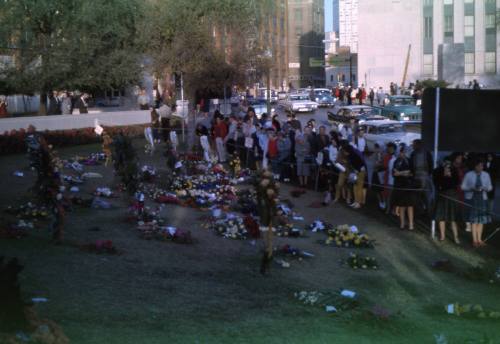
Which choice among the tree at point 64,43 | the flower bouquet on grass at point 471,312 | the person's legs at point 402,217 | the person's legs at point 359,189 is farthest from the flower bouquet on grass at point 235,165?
the flower bouquet on grass at point 471,312

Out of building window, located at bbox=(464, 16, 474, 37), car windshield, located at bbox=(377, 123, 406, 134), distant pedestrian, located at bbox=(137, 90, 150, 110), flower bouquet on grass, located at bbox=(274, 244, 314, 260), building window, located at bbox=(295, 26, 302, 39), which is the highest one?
building window, located at bbox=(295, 26, 302, 39)

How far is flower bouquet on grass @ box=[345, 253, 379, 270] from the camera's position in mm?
11766

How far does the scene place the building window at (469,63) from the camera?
2955 inches

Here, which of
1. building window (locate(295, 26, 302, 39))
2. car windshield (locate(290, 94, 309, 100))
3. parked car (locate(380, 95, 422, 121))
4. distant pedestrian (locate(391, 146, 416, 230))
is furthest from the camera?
building window (locate(295, 26, 302, 39))

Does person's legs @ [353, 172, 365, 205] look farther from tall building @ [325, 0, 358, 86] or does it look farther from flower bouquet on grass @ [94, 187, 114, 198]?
tall building @ [325, 0, 358, 86]

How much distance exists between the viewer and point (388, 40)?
7731 centimetres

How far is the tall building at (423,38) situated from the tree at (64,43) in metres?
47.2

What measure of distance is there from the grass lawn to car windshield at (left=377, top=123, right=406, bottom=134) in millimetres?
11189

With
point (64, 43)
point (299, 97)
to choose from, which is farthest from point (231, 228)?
point (299, 97)

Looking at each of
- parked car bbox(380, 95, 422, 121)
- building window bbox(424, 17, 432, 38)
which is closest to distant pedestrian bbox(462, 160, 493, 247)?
parked car bbox(380, 95, 422, 121)

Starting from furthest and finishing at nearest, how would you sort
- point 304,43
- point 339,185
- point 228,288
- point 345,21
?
point 345,21 < point 304,43 < point 339,185 < point 228,288

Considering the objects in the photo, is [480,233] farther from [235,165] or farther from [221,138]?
[221,138]

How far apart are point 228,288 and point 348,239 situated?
4.38 m

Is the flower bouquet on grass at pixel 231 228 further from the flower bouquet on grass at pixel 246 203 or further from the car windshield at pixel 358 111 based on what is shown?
the car windshield at pixel 358 111
